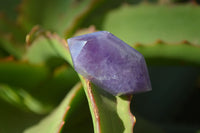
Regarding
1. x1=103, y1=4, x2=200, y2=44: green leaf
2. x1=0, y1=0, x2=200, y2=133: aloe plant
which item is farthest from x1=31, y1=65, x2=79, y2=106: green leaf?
x1=103, y1=4, x2=200, y2=44: green leaf

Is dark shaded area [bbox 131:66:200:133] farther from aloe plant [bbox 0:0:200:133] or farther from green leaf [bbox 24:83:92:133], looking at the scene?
green leaf [bbox 24:83:92:133]

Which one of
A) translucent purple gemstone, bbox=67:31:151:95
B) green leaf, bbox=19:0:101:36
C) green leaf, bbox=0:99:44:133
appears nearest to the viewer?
translucent purple gemstone, bbox=67:31:151:95

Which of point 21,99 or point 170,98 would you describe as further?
point 170,98

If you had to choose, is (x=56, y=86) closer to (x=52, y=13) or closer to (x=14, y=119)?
(x=14, y=119)

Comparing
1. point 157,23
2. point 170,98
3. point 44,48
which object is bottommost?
point 170,98

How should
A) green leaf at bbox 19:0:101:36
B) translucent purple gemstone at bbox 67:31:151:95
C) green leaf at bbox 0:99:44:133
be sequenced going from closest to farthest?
translucent purple gemstone at bbox 67:31:151:95 < green leaf at bbox 0:99:44:133 < green leaf at bbox 19:0:101:36

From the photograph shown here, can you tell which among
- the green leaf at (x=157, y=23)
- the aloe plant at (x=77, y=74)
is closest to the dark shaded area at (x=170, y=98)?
the aloe plant at (x=77, y=74)

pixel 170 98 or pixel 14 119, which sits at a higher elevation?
pixel 14 119

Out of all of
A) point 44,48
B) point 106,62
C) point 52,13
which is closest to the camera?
point 106,62

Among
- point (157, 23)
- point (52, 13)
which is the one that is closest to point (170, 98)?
point (157, 23)
